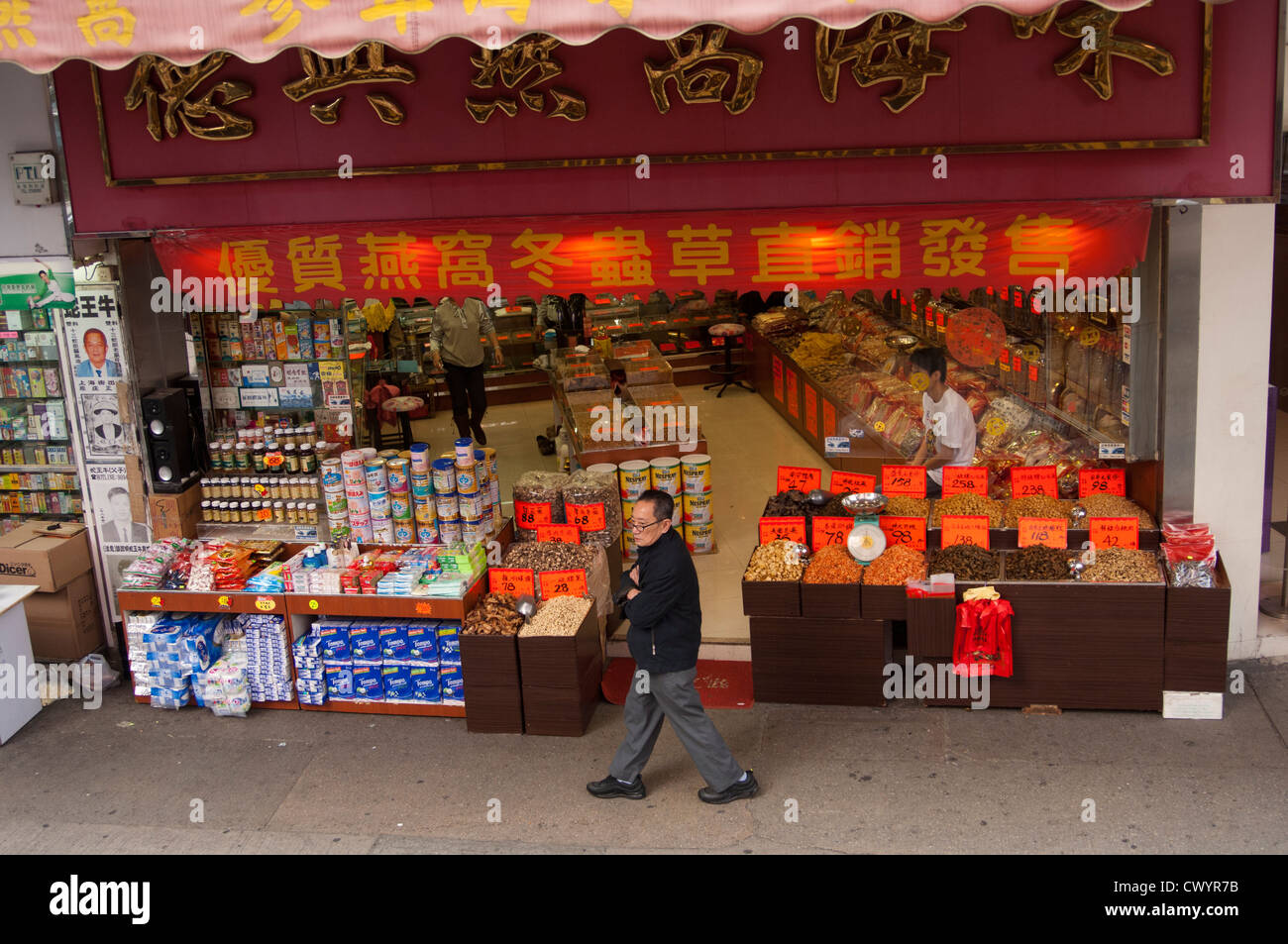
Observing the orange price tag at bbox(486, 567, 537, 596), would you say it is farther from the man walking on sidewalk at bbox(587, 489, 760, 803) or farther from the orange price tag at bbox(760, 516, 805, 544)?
the orange price tag at bbox(760, 516, 805, 544)

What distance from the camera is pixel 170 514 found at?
26.9 ft

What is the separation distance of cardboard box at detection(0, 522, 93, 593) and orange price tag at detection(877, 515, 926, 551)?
215 inches

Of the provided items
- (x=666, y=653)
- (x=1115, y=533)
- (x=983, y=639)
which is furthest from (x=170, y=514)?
(x=1115, y=533)

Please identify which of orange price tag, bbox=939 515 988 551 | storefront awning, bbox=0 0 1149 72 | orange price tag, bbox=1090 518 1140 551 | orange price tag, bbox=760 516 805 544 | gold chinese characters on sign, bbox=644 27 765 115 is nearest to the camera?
storefront awning, bbox=0 0 1149 72

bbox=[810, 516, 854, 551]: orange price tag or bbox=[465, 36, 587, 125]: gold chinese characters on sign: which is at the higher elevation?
bbox=[465, 36, 587, 125]: gold chinese characters on sign

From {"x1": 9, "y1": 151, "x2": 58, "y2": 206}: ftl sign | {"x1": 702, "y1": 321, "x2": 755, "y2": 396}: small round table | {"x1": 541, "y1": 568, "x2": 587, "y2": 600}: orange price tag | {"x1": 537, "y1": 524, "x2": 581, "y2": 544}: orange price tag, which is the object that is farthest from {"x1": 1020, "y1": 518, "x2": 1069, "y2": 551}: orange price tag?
{"x1": 702, "y1": 321, "x2": 755, "y2": 396}: small round table

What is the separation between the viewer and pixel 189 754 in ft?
23.4

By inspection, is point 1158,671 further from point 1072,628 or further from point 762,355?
point 762,355

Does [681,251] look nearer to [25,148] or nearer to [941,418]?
[941,418]

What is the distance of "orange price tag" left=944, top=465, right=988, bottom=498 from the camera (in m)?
7.97

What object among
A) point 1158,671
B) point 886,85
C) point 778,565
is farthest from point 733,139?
point 1158,671

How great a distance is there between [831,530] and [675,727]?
6.37 ft

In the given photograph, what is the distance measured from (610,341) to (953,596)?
7.75 metres

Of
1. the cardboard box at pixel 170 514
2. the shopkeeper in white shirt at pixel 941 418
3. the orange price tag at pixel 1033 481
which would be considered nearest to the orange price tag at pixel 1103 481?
the orange price tag at pixel 1033 481
